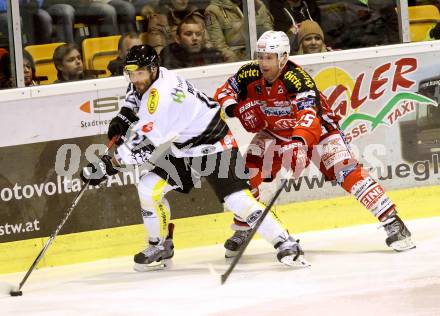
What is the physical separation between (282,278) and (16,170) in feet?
5.86

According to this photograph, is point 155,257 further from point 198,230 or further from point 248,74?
point 248,74

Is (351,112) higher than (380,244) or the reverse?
higher

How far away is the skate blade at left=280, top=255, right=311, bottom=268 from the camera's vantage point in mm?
5285

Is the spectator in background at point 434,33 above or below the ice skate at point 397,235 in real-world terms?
above

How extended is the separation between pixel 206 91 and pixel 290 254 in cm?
139

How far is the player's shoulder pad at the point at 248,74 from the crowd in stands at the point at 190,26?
0.65 meters

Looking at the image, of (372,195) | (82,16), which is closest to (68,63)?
(82,16)

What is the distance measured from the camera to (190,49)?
6.32 meters

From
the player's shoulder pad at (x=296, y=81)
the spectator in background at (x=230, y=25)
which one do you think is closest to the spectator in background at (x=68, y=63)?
the spectator in background at (x=230, y=25)

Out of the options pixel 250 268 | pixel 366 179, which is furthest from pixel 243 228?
pixel 366 179

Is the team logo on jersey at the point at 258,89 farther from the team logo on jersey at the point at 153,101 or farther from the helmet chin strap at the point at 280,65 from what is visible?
the team logo on jersey at the point at 153,101

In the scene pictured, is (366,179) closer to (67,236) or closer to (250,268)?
(250,268)

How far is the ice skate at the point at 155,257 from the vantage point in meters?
5.64

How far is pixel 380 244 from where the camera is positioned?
5855 mm
